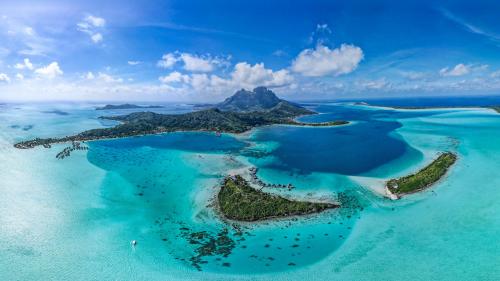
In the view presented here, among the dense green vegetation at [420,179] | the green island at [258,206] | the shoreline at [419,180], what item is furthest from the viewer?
the dense green vegetation at [420,179]

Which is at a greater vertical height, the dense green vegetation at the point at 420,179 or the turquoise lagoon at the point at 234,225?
the dense green vegetation at the point at 420,179

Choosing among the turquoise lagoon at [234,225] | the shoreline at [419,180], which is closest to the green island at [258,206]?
the turquoise lagoon at [234,225]

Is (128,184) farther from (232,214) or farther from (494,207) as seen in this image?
(494,207)

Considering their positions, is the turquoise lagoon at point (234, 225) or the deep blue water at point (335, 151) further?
the deep blue water at point (335, 151)

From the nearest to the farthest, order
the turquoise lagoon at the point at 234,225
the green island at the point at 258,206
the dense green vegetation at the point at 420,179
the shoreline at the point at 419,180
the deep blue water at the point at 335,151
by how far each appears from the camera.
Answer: the turquoise lagoon at the point at 234,225, the green island at the point at 258,206, the shoreline at the point at 419,180, the dense green vegetation at the point at 420,179, the deep blue water at the point at 335,151

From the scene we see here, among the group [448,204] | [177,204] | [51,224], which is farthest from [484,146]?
[51,224]

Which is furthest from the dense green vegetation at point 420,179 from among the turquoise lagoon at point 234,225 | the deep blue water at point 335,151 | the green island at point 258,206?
the green island at point 258,206

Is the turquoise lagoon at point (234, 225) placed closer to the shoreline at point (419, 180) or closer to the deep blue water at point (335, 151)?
the deep blue water at point (335, 151)
